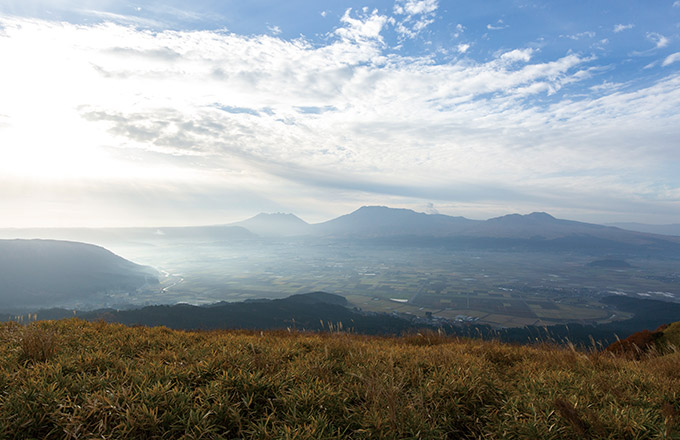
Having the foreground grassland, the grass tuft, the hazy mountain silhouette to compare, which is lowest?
the hazy mountain silhouette

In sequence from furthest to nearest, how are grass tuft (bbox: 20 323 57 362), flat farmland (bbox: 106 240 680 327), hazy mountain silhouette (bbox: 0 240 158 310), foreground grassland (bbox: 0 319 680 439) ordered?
hazy mountain silhouette (bbox: 0 240 158 310), flat farmland (bbox: 106 240 680 327), grass tuft (bbox: 20 323 57 362), foreground grassland (bbox: 0 319 680 439)

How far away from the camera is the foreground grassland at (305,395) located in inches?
137

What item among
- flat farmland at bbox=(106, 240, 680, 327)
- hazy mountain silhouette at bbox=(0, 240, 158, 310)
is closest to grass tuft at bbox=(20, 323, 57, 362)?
flat farmland at bbox=(106, 240, 680, 327)

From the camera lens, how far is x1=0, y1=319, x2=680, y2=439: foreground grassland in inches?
137

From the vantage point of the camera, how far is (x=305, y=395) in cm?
403

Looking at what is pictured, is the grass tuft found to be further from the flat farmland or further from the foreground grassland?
the flat farmland

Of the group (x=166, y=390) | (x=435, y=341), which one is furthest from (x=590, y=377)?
(x=166, y=390)

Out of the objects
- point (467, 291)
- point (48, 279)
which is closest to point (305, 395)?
point (467, 291)

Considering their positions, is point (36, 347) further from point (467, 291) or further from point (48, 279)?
point (48, 279)

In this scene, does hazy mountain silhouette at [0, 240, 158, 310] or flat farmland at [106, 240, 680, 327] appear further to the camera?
hazy mountain silhouette at [0, 240, 158, 310]

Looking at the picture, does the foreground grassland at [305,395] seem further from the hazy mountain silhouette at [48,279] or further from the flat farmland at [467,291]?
the hazy mountain silhouette at [48,279]

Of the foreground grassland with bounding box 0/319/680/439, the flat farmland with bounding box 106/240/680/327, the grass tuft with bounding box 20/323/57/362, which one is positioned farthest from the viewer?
the flat farmland with bounding box 106/240/680/327

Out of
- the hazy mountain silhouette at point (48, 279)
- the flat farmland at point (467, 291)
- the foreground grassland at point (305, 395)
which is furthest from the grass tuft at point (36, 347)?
the hazy mountain silhouette at point (48, 279)

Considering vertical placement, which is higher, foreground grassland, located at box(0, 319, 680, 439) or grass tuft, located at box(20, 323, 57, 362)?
grass tuft, located at box(20, 323, 57, 362)
